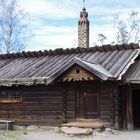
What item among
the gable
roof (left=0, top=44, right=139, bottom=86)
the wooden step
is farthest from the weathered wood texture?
the gable

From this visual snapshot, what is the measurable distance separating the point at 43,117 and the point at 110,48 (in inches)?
207

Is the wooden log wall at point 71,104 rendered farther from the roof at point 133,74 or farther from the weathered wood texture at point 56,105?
the roof at point 133,74

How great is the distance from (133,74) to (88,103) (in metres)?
2.55

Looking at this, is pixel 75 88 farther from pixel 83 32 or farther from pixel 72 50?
pixel 83 32

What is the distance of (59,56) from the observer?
24.7 meters

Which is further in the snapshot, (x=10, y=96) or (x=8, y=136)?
(x=10, y=96)

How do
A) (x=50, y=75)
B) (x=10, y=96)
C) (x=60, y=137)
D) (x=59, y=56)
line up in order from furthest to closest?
(x=59, y=56) < (x=10, y=96) < (x=50, y=75) < (x=60, y=137)

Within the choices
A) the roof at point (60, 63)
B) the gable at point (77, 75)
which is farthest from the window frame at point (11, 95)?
the gable at point (77, 75)

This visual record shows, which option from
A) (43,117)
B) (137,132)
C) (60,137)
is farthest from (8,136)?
(137,132)

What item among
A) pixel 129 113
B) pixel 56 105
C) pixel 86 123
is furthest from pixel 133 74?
pixel 56 105

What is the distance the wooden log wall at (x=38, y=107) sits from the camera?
69.8 feet

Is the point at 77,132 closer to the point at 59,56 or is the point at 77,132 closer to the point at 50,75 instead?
the point at 50,75

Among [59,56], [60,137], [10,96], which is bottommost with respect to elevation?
[60,137]

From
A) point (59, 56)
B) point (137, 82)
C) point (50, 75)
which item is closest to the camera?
point (137, 82)
